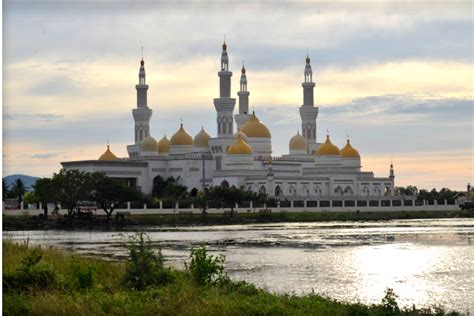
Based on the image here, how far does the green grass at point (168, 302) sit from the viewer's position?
41.6 ft

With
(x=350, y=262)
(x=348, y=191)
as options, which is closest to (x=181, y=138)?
(x=348, y=191)

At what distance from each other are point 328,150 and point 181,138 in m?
14.1

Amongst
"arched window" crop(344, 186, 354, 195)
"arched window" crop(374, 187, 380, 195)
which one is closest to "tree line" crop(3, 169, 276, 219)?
"arched window" crop(344, 186, 354, 195)

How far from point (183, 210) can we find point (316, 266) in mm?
41344

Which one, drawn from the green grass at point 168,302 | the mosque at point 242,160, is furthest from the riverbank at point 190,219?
the green grass at point 168,302

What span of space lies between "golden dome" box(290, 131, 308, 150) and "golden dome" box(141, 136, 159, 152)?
13478 millimetres

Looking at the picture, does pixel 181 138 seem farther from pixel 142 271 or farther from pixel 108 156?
pixel 142 271

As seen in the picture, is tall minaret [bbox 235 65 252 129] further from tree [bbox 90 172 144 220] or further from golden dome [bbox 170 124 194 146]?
tree [bbox 90 172 144 220]

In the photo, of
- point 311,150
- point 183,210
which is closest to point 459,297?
point 183,210

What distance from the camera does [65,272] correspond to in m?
16.3

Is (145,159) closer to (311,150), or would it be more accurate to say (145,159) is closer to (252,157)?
(252,157)

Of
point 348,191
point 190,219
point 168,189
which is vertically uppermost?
point 168,189

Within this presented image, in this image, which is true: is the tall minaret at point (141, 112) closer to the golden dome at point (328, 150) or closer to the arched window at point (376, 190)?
the golden dome at point (328, 150)

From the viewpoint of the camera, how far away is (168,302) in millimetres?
13258
